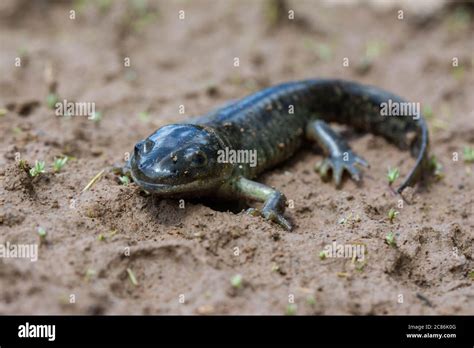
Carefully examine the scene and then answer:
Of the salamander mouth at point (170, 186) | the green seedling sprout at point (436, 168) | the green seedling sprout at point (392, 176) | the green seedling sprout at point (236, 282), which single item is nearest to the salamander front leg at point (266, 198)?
the salamander mouth at point (170, 186)

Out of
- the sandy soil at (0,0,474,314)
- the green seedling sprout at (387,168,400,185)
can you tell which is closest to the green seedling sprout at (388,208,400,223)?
the sandy soil at (0,0,474,314)

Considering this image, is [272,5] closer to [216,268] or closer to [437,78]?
[437,78]

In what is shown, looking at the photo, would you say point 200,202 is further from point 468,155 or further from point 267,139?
point 468,155

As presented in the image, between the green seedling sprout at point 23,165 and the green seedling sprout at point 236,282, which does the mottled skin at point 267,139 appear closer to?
the green seedling sprout at point 23,165

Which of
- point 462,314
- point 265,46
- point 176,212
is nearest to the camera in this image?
point 462,314

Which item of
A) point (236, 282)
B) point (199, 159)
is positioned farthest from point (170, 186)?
point (236, 282)

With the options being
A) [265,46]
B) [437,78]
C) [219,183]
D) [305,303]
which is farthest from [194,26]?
[305,303]

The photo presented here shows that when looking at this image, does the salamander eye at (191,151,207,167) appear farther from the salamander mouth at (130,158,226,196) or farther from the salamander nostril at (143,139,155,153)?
the salamander nostril at (143,139,155,153)
